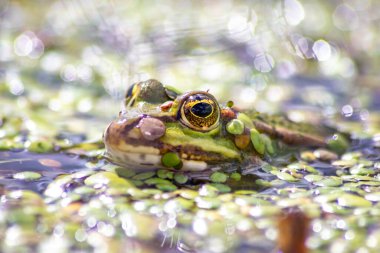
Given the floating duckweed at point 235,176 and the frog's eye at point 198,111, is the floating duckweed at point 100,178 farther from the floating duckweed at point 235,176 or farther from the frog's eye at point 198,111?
the floating duckweed at point 235,176

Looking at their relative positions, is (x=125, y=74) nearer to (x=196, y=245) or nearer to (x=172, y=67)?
(x=172, y=67)

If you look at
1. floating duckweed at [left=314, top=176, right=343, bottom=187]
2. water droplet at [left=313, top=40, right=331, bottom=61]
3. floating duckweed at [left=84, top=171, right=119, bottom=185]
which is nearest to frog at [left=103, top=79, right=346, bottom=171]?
floating duckweed at [left=84, top=171, right=119, bottom=185]

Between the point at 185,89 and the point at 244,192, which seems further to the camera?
the point at 185,89

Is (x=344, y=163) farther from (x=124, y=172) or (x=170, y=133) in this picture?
(x=124, y=172)

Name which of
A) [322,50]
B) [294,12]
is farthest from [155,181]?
[294,12]

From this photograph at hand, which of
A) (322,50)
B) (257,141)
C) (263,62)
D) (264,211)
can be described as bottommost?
(264,211)

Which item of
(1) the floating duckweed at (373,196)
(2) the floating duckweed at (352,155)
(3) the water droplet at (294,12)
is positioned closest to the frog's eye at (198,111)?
(1) the floating duckweed at (373,196)
